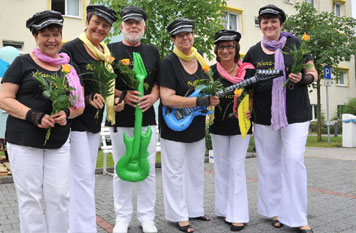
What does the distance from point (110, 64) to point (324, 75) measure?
1249 centimetres

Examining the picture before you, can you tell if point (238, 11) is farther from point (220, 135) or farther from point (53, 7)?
point (220, 135)

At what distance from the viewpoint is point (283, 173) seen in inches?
159

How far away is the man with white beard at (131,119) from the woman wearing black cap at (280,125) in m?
1.31

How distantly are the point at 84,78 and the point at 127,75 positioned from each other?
17.6 inches

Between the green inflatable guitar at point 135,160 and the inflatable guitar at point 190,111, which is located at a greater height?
the inflatable guitar at point 190,111

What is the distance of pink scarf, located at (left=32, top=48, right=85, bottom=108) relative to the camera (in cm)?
289

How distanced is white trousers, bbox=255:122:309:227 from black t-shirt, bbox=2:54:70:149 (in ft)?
8.30

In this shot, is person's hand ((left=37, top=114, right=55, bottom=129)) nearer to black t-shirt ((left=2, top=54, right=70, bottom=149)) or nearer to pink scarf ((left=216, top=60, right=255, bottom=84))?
black t-shirt ((left=2, top=54, right=70, bottom=149))

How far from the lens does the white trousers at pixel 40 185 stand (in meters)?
2.79

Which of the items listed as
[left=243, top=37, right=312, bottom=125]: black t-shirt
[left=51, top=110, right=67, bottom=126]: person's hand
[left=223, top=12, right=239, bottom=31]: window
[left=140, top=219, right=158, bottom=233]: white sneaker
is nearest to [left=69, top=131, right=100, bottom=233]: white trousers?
[left=51, top=110, right=67, bottom=126]: person's hand

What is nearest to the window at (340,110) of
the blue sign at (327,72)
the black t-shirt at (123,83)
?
the blue sign at (327,72)

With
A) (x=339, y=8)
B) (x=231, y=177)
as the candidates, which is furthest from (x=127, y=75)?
(x=339, y=8)

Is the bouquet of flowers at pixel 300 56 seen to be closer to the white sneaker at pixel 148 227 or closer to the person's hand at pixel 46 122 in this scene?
the white sneaker at pixel 148 227

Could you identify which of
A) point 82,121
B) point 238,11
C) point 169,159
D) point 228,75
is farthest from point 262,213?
point 238,11
